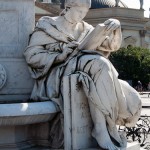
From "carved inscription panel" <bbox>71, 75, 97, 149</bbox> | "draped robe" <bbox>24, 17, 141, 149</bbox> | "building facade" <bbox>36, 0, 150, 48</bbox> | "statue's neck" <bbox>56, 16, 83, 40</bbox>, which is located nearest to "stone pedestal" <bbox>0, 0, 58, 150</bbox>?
"draped robe" <bbox>24, 17, 141, 149</bbox>

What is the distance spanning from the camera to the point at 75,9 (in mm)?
5250

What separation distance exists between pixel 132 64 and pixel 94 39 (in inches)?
1731

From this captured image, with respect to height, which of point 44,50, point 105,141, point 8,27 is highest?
point 8,27

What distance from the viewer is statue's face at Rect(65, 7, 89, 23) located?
5.26 meters

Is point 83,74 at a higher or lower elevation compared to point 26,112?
higher

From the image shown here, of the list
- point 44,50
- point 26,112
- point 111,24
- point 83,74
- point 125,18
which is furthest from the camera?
point 125,18

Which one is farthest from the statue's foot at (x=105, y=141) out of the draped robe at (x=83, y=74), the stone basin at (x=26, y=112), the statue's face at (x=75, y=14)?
the statue's face at (x=75, y=14)

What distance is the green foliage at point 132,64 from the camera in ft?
158

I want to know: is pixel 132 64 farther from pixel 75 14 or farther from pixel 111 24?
pixel 111 24

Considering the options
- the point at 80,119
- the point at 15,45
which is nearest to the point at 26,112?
the point at 80,119

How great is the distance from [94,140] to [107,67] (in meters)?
0.70

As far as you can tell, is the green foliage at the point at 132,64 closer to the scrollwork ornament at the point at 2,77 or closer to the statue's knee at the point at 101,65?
the scrollwork ornament at the point at 2,77

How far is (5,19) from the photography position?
538 centimetres

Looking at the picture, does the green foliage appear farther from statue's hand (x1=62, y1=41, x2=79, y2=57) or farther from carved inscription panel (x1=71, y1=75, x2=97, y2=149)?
carved inscription panel (x1=71, y1=75, x2=97, y2=149)
